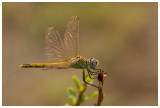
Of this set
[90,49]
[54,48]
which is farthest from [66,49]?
[90,49]

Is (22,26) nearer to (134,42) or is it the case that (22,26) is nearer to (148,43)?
(134,42)

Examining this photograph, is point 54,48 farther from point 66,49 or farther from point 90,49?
point 90,49

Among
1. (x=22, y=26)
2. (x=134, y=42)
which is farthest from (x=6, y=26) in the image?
(x=134, y=42)

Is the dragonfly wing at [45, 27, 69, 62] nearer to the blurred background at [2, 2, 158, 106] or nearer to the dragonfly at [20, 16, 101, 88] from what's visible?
the dragonfly at [20, 16, 101, 88]

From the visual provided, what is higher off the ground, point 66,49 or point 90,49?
point 66,49

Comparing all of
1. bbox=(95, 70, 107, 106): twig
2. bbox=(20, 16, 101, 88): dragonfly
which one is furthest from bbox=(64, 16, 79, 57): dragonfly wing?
bbox=(95, 70, 107, 106): twig

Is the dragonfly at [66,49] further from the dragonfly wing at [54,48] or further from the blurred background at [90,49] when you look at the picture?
the blurred background at [90,49]

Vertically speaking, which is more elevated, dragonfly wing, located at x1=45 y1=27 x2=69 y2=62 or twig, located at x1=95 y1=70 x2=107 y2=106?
dragonfly wing, located at x1=45 y1=27 x2=69 y2=62
